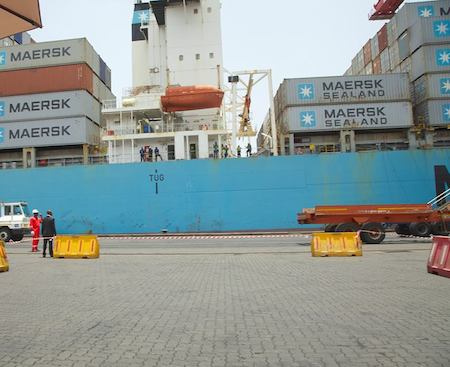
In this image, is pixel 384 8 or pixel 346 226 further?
pixel 384 8

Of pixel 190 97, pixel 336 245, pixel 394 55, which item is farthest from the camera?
pixel 394 55

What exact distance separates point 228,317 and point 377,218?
12699 millimetres

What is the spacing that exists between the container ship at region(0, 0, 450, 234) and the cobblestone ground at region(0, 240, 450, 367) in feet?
58.2

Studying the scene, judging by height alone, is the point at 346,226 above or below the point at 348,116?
below

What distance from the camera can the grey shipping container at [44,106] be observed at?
29484 millimetres

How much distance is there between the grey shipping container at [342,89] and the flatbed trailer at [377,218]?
13469mm

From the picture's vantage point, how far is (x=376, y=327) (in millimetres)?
4309

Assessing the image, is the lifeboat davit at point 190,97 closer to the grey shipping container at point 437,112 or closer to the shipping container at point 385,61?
the grey shipping container at point 437,112

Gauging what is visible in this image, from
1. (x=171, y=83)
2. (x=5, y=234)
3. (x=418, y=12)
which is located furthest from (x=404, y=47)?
(x=5, y=234)

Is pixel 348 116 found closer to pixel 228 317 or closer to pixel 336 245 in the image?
pixel 336 245

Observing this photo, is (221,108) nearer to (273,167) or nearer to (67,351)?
(273,167)

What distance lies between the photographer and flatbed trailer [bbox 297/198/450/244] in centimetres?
1592

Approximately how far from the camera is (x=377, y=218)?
16.1 m

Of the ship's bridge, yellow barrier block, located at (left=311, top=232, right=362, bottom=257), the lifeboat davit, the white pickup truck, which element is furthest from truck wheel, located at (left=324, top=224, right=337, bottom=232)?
the ship's bridge
